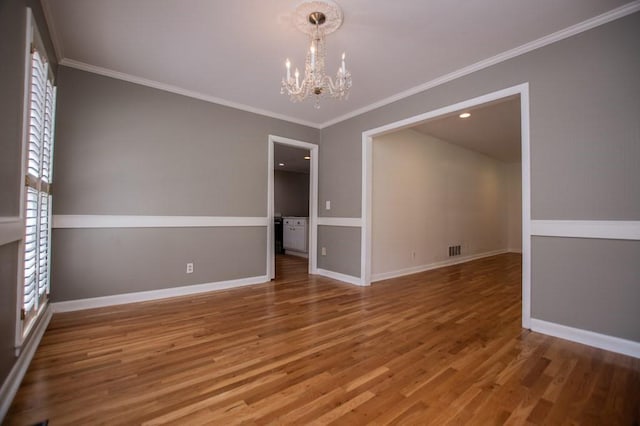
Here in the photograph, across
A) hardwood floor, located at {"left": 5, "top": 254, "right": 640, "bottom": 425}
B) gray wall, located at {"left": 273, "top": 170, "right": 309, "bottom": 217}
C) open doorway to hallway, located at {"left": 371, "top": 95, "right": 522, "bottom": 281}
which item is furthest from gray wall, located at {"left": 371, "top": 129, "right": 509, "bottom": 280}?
gray wall, located at {"left": 273, "top": 170, "right": 309, "bottom": 217}

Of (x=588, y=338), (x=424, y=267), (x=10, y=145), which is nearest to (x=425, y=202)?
(x=424, y=267)

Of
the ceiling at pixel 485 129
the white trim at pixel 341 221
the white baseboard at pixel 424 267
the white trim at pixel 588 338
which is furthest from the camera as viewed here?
the white baseboard at pixel 424 267

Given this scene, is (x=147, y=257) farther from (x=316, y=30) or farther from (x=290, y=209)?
(x=290, y=209)

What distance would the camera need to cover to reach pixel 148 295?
322cm

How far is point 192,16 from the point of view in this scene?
2.17m

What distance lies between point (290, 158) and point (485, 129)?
14.2ft

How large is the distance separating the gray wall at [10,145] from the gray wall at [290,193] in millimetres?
7001

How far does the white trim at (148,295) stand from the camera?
2824 millimetres

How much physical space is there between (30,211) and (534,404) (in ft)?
11.0

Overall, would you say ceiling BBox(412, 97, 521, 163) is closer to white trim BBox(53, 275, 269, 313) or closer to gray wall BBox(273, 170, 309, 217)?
white trim BBox(53, 275, 269, 313)

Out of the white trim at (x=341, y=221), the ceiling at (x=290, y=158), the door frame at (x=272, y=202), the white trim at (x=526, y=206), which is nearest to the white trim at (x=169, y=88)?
the door frame at (x=272, y=202)

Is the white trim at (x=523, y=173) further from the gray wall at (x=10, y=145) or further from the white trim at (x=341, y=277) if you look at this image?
the gray wall at (x=10, y=145)

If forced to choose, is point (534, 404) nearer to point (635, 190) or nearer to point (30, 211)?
point (635, 190)

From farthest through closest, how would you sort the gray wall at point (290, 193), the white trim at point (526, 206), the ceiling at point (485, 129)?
the gray wall at point (290, 193) → the ceiling at point (485, 129) → the white trim at point (526, 206)
